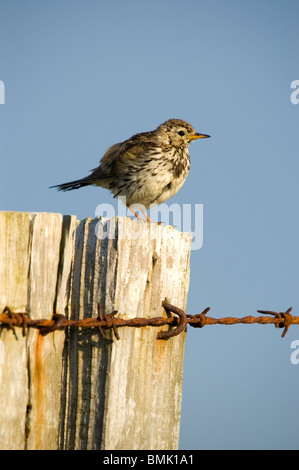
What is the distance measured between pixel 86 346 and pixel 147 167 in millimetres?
5162

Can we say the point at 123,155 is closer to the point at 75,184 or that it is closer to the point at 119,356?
the point at 75,184

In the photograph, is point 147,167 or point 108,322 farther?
point 147,167

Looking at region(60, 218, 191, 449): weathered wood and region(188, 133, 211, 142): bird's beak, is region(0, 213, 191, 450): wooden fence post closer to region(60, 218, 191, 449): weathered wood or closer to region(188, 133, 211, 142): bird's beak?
region(60, 218, 191, 449): weathered wood

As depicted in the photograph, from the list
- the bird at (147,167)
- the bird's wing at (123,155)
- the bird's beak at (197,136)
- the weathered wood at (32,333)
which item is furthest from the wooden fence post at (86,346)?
the bird's beak at (197,136)

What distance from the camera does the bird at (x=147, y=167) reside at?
7.92m

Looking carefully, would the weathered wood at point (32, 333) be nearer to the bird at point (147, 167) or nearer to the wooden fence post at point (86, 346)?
the wooden fence post at point (86, 346)

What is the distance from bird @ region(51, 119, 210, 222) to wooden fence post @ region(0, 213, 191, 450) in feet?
15.0

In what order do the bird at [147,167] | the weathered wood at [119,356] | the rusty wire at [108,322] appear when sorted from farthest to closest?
1. the bird at [147,167]
2. the weathered wood at [119,356]
3. the rusty wire at [108,322]

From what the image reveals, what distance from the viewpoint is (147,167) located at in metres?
7.95

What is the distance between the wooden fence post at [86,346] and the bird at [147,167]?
4.56m

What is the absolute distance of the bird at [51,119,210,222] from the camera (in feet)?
26.0

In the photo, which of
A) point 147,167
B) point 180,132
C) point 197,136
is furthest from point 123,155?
point 197,136

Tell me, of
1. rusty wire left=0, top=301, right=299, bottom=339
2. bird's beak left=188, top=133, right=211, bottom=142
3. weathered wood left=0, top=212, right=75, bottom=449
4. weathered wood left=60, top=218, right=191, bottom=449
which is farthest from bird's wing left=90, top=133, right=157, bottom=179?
weathered wood left=0, top=212, right=75, bottom=449
